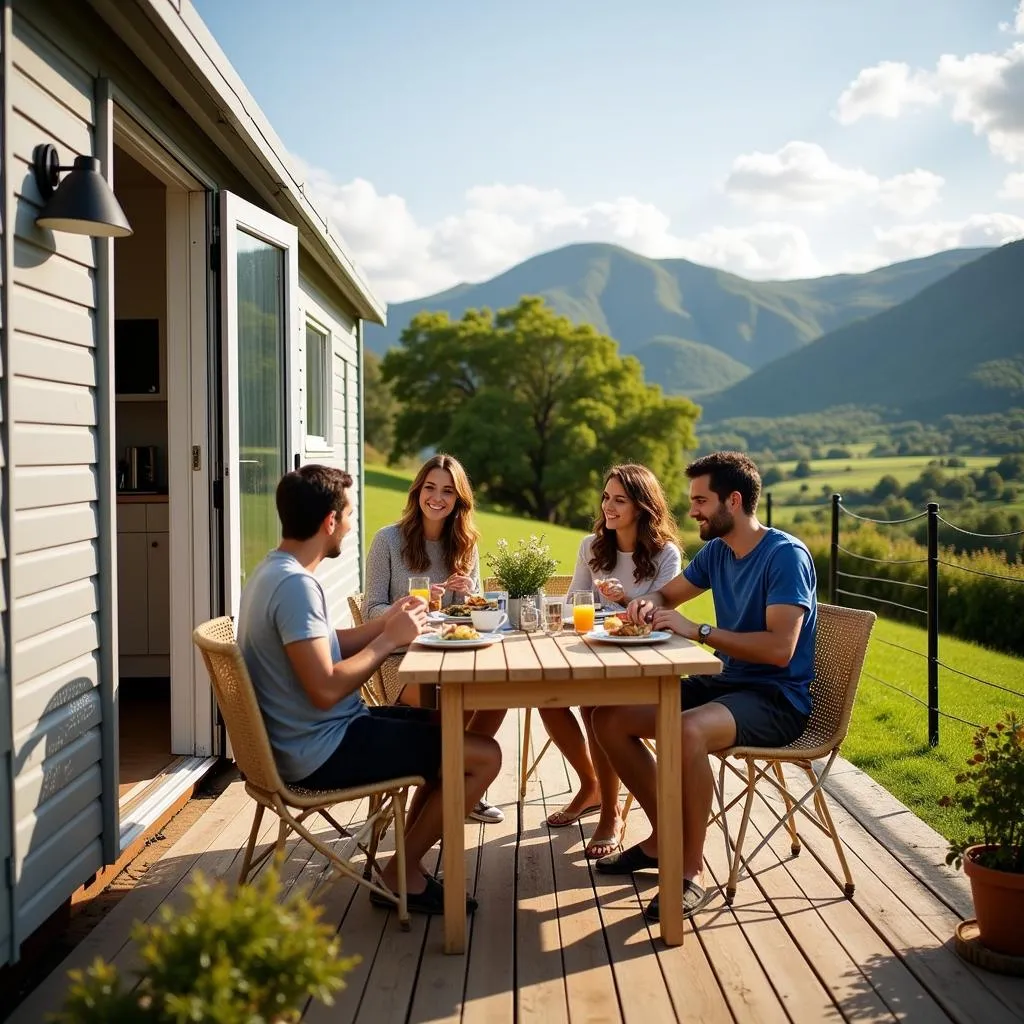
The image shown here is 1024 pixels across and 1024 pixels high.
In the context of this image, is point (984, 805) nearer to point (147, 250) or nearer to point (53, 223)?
point (53, 223)

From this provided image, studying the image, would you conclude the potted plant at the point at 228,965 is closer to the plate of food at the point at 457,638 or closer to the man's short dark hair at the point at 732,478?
the plate of food at the point at 457,638

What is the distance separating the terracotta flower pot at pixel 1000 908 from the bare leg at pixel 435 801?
1.37 m

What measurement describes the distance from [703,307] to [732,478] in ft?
607

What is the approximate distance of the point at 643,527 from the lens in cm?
426

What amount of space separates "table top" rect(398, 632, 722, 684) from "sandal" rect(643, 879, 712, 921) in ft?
2.32

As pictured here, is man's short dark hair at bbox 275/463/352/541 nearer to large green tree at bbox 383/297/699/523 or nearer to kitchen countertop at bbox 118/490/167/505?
kitchen countertop at bbox 118/490/167/505

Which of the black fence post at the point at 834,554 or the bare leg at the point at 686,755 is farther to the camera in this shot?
the black fence post at the point at 834,554

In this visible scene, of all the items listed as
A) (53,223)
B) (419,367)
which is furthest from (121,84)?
(419,367)

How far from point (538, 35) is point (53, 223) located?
9.23 m

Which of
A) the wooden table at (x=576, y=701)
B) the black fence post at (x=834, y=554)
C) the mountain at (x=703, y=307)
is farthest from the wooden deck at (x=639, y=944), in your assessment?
the mountain at (x=703, y=307)

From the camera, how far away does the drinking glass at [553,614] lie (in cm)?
358

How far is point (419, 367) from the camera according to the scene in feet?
140

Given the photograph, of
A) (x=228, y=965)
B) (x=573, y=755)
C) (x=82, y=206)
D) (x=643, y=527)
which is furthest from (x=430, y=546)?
(x=228, y=965)

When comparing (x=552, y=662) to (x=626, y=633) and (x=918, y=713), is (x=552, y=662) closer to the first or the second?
(x=626, y=633)
